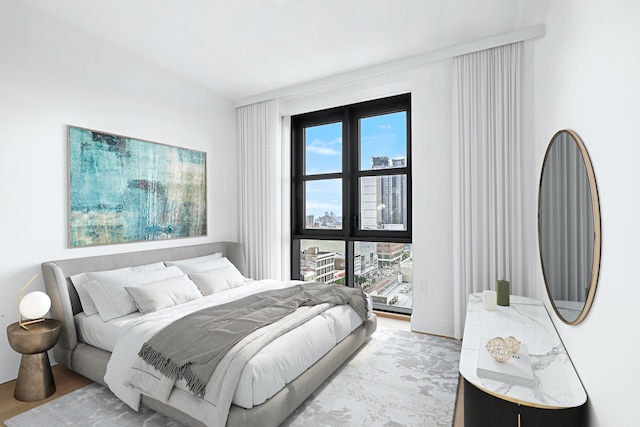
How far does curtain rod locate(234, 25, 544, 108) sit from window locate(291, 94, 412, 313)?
394mm

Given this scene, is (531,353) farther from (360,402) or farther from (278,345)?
(278,345)

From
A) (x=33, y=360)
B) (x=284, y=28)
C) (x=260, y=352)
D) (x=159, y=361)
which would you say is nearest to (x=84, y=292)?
(x=33, y=360)

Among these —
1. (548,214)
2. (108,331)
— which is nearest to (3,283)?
(108,331)

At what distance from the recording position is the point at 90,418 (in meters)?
2.06

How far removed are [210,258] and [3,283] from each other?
1.77 metres

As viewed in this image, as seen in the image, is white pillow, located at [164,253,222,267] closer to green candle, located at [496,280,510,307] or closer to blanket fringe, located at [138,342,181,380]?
blanket fringe, located at [138,342,181,380]

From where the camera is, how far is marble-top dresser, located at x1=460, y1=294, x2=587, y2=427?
4.19 feet

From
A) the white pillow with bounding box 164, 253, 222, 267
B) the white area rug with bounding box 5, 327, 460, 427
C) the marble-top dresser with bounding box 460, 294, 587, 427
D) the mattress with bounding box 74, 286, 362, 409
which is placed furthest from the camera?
the white pillow with bounding box 164, 253, 222, 267

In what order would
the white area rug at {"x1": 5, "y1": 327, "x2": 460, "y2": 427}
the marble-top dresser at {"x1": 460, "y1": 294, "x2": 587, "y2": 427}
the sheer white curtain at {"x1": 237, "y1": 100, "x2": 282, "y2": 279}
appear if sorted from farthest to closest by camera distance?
the sheer white curtain at {"x1": 237, "y1": 100, "x2": 282, "y2": 279} → the white area rug at {"x1": 5, "y1": 327, "x2": 460, "y2": 427} → the marble-top dresser at {"x1": 460, "y1": 294, "x2": 587, "y2": 427}

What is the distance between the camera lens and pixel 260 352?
1.93 metres

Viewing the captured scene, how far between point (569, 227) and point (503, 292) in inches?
36.6

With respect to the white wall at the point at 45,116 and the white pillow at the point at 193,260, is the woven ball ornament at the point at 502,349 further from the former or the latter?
the white wall at the point at 45,116

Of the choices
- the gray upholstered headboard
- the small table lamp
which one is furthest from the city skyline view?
the small table lamp

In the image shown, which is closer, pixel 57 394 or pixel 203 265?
pixel 57 394
